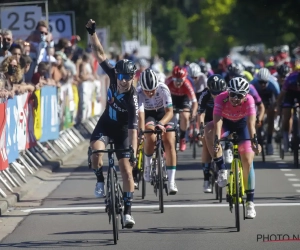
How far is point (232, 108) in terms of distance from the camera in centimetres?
1342

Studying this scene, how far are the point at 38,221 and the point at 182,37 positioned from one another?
9198 cm

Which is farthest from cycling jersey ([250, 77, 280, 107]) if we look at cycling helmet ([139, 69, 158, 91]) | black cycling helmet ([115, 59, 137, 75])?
black cycling helmet ([115, 59, 137, 75])

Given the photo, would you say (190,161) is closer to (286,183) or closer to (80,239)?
(286,183)

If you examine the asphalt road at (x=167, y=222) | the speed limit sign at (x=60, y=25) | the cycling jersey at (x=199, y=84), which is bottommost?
the asphalt road at (x=167, y=222)

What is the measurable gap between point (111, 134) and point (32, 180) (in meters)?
5.83

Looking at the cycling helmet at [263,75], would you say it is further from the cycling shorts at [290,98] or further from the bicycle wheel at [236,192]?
the bicycle wheel at [236,192]

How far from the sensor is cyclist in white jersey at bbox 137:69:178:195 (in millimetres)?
14727

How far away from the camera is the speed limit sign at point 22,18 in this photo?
2216cm

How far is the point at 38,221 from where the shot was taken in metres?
13.4

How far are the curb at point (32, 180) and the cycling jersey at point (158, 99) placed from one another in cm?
219

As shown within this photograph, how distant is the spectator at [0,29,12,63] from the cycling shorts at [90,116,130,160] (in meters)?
6.27

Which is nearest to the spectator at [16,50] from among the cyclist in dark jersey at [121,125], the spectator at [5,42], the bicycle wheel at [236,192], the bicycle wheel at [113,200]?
the spectator at [5,42]

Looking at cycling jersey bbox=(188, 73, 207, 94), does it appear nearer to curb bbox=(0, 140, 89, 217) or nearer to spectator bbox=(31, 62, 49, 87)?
curb bbox=(0, 140, 89, 217)

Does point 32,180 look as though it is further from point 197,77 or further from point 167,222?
point 197,77
